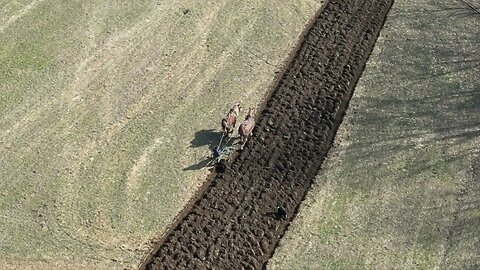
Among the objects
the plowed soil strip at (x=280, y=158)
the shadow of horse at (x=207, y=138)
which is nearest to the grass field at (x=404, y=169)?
the plowed soil strip at (x=280, y=158)

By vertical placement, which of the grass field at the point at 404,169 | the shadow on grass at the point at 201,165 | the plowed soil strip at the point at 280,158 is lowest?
the grass field at the point at 404,169

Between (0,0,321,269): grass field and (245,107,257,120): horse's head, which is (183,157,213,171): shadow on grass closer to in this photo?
(0,0,321,269): grass field

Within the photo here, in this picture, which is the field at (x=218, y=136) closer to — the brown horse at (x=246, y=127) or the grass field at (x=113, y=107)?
the grass field at (x=113, y=107)

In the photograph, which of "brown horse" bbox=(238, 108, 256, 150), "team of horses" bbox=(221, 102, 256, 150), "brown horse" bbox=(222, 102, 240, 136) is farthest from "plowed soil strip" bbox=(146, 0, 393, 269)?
"brown horse" bbox=(222, 102, 240, 136)

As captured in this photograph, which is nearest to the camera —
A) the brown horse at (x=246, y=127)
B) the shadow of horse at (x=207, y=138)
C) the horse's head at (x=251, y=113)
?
the brown horse at (x=246, y=127)

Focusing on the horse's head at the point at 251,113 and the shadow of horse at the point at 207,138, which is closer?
the shadow of horse at the point at 207,138

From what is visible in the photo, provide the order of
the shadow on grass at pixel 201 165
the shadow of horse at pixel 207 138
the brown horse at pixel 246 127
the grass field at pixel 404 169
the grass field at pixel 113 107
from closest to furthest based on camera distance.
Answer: the grass field at pixel 404 169, the grass field at pixel 113 107, the shadow on grass at pixel 201 165, the brown horse at pixel 246 127, the shadow of horse at pixel 207 138

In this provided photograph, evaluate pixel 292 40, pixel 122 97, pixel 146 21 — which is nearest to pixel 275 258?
pixel 122 97

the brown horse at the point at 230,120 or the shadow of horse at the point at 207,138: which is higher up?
the brown horse at the point at 230,120

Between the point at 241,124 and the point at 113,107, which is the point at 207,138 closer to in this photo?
the point at 241,124
